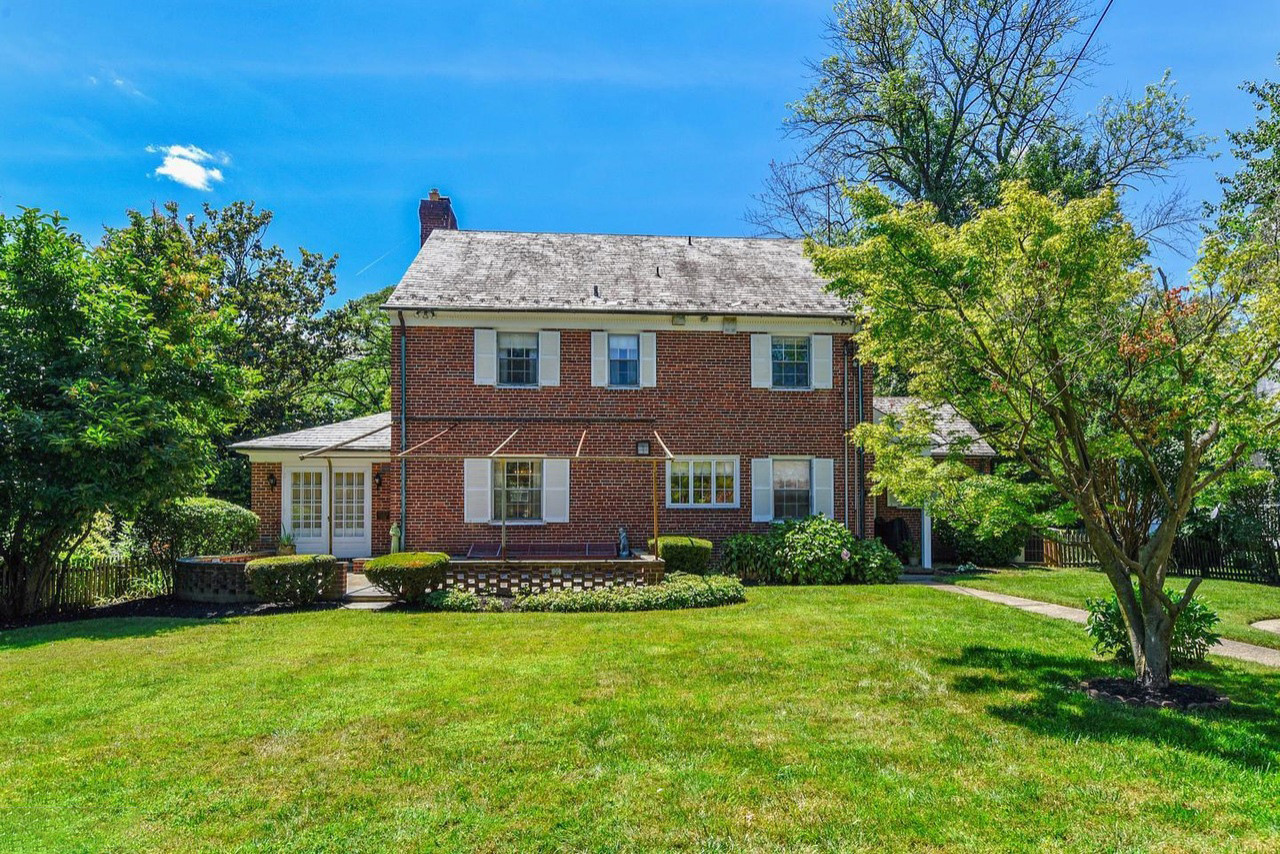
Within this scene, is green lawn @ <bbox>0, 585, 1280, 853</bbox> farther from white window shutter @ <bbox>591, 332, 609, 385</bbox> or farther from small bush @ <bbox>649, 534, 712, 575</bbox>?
white window shutter @ <bbox>591, 332, 609, 385</bbox>

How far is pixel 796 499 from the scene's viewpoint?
594 inches

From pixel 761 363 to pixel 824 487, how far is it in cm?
305

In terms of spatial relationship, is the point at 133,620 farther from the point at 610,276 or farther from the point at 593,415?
the point at 610,276

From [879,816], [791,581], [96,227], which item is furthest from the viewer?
[96,227]

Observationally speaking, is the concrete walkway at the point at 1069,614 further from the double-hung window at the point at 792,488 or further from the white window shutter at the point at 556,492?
the white window shutter at the point at 556,492

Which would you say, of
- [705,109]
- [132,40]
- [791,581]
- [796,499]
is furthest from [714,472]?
[132,40]

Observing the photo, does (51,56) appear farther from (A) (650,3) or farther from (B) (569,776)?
(B) (569,776)

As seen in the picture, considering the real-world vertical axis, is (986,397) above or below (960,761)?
above

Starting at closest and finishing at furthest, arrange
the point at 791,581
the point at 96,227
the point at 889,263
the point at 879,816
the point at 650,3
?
the point at 879,816
the point at 889,263
the point at 650,3
the point at 791,581
the point at 96,227

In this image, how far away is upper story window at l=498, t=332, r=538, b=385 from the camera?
14.6m

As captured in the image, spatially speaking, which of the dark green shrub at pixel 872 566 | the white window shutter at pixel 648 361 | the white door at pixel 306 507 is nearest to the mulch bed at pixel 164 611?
the white door at pixel 306 507

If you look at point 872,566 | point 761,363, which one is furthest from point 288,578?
point 872,566

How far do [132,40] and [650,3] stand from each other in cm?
773

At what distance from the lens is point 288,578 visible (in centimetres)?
1085
